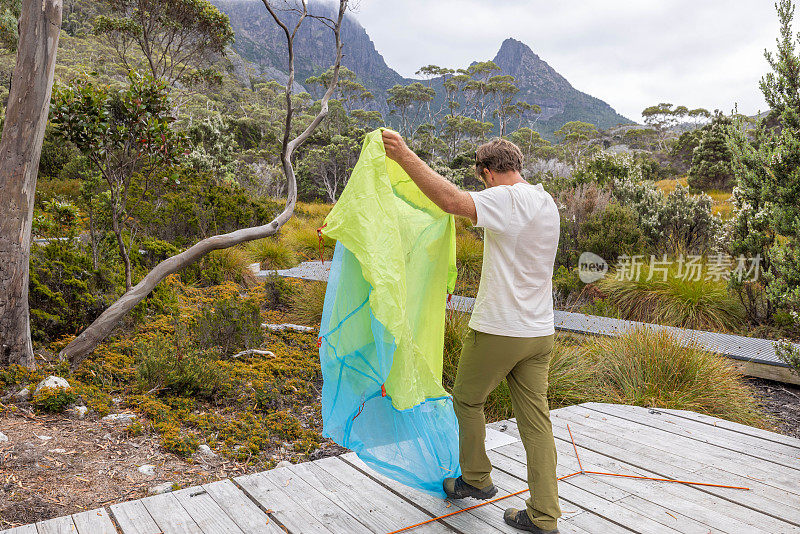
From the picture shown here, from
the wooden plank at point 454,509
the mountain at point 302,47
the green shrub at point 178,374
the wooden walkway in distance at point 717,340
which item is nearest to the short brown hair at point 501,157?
the wooden plank at point 454,509

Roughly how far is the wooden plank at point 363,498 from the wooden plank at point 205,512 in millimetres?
446

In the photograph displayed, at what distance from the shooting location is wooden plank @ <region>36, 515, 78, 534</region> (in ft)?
6.41

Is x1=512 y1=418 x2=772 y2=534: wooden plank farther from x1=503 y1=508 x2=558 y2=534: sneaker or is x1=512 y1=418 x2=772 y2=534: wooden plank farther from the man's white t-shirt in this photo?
the man's white t-shirt

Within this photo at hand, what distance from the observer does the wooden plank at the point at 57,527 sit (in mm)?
1954

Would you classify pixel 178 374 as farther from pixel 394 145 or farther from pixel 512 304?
pixel 512 304

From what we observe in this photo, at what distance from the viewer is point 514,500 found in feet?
7.78

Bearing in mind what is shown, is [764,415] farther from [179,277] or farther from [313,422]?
[179,277]

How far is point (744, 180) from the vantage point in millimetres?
4469

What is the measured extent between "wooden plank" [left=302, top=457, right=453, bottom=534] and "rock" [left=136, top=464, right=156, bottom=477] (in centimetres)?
90

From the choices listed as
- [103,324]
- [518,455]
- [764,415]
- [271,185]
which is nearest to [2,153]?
[103,324]

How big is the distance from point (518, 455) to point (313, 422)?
5.34 feet

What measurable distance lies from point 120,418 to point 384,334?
2.41 m

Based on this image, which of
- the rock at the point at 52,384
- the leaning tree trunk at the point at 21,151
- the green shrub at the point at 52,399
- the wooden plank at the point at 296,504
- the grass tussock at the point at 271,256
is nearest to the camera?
the wooden plank at the point at 296,504

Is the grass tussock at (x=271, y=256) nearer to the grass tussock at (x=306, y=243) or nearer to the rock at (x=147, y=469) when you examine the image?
the grass tussock at (x=306, y=243)
